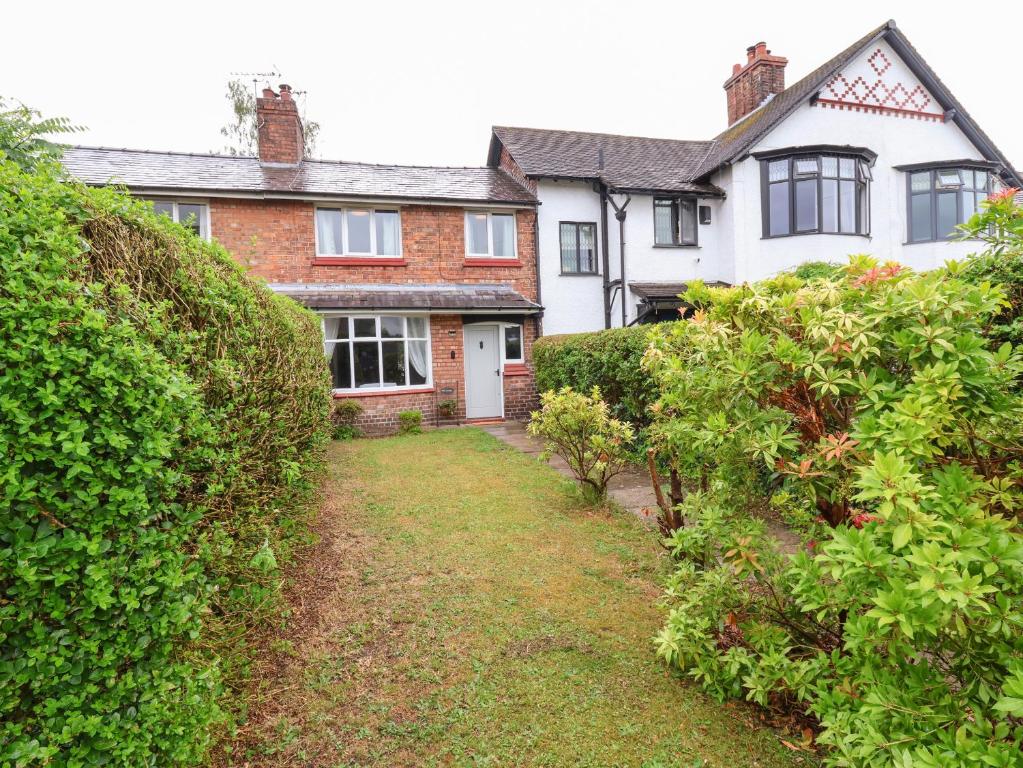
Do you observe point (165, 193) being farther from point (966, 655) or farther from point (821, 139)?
point (821, 139)

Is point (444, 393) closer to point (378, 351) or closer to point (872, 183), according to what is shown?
point (378, 351)

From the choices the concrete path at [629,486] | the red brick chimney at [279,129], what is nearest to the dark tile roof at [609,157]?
the red brick chimney at [279,129]

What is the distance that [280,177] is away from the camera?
1417 centimetres

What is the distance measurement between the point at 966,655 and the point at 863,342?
115 centimetres

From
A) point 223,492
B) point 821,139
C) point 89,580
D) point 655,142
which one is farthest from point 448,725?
point 655,142

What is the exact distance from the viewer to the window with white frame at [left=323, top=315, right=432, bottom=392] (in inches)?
526

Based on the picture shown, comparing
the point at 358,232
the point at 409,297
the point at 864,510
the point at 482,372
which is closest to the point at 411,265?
the point at 409,297

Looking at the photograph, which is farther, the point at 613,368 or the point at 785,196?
the point at 785,196

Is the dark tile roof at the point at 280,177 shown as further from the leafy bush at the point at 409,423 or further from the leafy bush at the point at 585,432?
the leafy bush at the point at 585,432

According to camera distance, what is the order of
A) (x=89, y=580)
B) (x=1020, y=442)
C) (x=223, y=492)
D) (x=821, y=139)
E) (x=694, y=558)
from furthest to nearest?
(x=821, y=139) → (x=694, y=558) → (x=223, y=492) → (x=1020, y=442) → (x=89, y=580)

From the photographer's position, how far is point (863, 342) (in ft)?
7.16

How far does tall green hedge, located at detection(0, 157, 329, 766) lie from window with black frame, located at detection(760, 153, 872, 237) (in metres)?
15.9

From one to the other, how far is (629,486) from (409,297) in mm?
8360

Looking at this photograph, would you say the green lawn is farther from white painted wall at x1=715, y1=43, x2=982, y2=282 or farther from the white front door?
white painted wall at x1=715, y1=43, x2=982, y2=282
